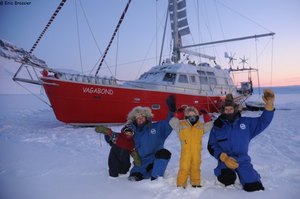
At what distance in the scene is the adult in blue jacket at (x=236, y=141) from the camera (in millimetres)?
3021

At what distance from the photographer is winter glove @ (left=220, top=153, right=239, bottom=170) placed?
9.95 ft

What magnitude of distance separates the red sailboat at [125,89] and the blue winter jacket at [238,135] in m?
6.44

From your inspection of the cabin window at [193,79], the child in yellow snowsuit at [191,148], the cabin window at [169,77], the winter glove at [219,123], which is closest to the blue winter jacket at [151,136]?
the child in yellow snowsuit at [191,148]

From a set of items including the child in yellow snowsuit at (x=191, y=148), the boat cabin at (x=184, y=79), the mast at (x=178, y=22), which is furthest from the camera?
the mast at (x=178, y=22)

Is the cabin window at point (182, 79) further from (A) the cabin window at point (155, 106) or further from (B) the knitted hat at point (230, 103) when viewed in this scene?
(B) the knitted hat at point (230, 103)

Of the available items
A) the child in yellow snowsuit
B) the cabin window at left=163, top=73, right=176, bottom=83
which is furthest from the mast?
the child in yellow snowsuit

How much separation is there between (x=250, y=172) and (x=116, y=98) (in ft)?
22.3

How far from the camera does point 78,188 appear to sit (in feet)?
10.6

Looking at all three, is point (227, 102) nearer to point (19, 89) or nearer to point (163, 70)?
point (163, 70)

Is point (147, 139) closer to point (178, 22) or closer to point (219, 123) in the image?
point (219, 123)

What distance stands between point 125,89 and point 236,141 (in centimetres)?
662

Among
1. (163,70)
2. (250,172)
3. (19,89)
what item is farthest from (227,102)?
(19,89)

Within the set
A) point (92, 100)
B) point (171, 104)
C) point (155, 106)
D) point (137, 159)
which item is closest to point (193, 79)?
point (155, 106)

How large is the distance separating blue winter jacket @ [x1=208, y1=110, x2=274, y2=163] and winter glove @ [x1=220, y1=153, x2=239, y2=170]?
4.0 inches
